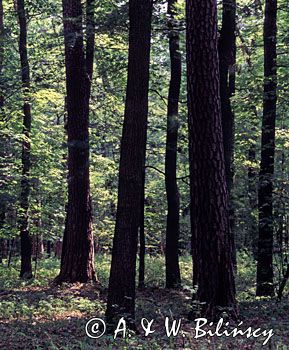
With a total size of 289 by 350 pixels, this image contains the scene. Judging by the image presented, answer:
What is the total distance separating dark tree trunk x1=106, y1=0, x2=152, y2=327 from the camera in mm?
7992

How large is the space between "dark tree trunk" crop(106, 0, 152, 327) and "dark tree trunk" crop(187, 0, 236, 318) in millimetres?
843

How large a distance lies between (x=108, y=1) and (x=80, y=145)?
3.88m

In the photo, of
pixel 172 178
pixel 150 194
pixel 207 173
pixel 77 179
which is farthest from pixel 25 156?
pixel 207 173

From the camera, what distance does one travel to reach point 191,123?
8.51 metres

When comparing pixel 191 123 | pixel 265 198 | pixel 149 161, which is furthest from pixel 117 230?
pixel 149 161

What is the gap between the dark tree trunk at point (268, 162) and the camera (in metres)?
12.0

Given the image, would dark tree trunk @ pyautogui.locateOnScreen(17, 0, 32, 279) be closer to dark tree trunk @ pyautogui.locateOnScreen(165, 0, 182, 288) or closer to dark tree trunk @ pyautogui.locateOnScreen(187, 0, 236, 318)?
dark tree trunk @ pyautogui.locateOnScreen(165, 0, 182, 288)

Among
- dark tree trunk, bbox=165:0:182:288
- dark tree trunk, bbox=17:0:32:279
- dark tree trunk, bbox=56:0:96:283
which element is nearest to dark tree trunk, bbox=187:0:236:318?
dark tree trunk, bbox=56:0:96:283

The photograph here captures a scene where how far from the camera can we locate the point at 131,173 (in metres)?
8.08

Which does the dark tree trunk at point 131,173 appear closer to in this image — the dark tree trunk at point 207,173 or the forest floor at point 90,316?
the forest floor at point 90,316

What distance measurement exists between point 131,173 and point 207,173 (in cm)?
127

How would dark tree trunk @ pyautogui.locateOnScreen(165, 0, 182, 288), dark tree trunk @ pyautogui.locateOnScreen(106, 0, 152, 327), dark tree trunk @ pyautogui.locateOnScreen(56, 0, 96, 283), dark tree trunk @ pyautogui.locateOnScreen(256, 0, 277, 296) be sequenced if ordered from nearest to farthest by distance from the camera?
dark tree trunk @ pyautogui.locateOnScreen(106, 0, 152, 327) < dark tree trunk @ pyautogui.locateOnScreen(256, 0, 277, 296) < dark tree trunk @ pyautogui.locateOnScreen(56, 0, 96, 283) < dark tree trunk @ pyautogui.locateOnScreen(165, 0, 182, 288)

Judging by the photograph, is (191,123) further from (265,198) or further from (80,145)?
(80,145)

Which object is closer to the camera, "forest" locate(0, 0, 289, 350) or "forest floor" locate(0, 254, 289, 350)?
"forest floor" locate(0, 254, 289, 350)
